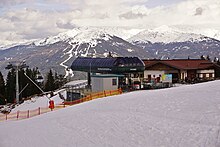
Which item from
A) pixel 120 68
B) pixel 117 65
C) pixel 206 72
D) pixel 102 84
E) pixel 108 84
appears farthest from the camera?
pixel 206 72

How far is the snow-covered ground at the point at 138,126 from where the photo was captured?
14.9 m

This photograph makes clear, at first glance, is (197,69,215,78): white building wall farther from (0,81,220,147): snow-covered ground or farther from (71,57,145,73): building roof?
(0,81,220,147): snow-covered ground

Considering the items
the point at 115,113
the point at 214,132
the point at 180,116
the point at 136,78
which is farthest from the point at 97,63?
the point at 214,132

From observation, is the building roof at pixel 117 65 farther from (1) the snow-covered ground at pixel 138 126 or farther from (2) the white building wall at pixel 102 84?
(1) the snow-covered ground at pixel 138 126

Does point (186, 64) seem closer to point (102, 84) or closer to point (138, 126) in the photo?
point (102, 84)

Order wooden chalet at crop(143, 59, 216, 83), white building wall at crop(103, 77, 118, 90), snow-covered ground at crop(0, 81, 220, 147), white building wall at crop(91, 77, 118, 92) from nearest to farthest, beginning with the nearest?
snow-covered ground at crop(0, 81, 220, 147), white building wall at crop(91, 77, 118, 92), white building wall at crop(103, 77, 118, 90), wooden chalet at crop(143, 59, 216, 83)

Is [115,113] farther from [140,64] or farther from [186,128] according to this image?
[140,64]

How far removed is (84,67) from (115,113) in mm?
40192

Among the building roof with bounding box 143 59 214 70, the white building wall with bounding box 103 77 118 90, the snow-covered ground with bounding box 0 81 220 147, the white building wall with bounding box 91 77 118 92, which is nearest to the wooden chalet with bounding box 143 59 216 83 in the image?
the building roof with bounding box 143 59 214 70

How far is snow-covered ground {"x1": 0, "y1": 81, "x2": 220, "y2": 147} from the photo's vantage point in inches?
585

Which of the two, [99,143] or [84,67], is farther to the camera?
[84,67]

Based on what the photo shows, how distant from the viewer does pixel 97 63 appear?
59.2 m

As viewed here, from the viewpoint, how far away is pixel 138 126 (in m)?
17.4

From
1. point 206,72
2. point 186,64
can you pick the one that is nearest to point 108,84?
point 186,64
